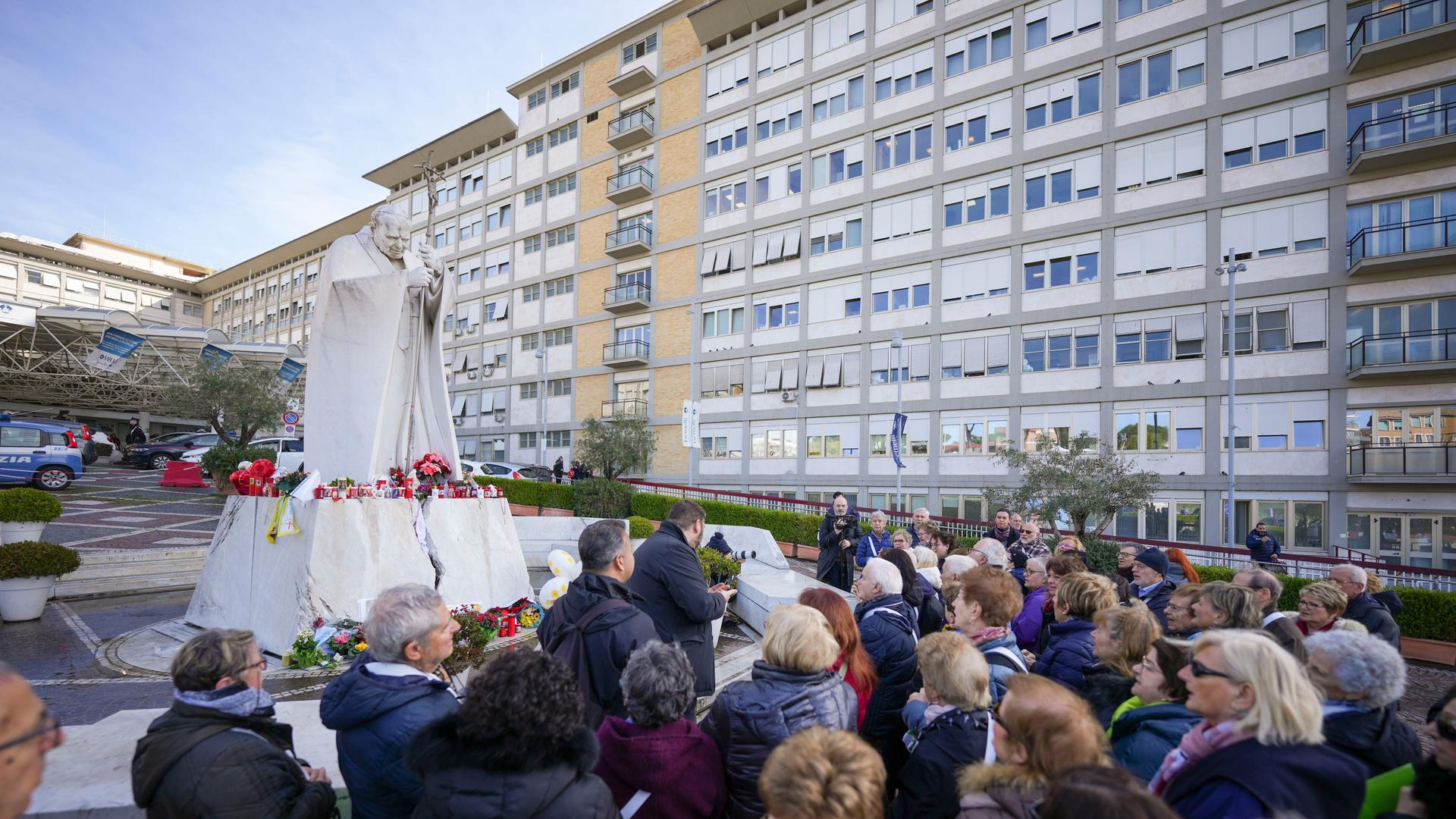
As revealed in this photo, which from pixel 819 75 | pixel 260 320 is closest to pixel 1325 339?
pixel 819 75

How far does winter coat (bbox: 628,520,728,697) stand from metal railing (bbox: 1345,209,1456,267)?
22.8 meters

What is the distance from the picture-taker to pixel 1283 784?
6.34ft

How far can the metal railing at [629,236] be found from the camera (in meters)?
34.2

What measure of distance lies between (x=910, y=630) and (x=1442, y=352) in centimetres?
2239

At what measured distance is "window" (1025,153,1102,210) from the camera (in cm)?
2295

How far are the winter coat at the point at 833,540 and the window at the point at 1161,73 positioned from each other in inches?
816

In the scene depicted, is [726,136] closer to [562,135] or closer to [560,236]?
[560,236]

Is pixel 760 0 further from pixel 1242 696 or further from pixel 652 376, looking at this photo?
pixel 1242 696

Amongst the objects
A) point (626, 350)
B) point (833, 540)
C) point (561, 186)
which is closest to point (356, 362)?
point (833, 540)

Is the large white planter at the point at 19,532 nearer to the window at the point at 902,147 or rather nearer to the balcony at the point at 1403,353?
the window at the point at 902,147

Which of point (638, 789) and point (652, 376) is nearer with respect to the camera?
point (638, 789)

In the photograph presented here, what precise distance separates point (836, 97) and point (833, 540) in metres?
24.5

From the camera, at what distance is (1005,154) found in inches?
965

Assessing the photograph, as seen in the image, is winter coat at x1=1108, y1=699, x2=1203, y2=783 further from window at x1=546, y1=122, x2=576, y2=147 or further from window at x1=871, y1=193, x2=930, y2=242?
window at x1=546, y1=122, x2=576, y2=147
